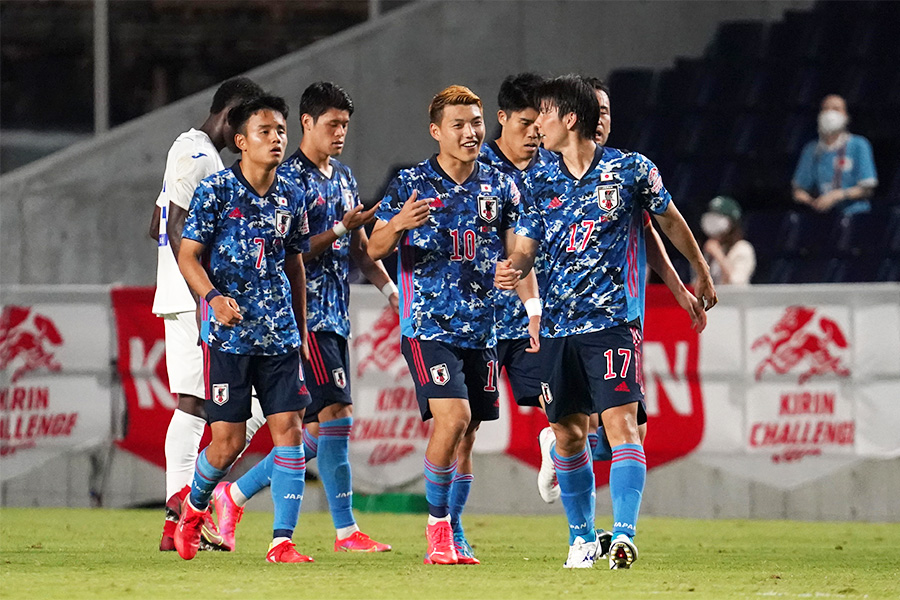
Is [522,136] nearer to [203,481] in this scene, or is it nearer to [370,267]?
[370,267]

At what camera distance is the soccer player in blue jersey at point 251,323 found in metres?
6.65

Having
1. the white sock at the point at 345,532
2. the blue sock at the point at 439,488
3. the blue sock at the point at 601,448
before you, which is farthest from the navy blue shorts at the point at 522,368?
the white sock at the point at 345,532

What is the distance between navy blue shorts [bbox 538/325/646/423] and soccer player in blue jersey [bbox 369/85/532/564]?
44 cm

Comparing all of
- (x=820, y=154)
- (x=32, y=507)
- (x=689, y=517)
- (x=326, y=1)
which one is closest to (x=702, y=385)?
(x=689, y=517)

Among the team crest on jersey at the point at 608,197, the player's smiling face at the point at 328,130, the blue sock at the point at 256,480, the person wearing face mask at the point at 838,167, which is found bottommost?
the blue sock at the point at 256,480

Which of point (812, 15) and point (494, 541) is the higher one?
point (812, 15)

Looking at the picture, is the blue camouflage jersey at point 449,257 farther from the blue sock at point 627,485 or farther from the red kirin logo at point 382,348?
the red kirin logo at point 382,348

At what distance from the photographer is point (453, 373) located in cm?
668

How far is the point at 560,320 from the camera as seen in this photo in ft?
20.9

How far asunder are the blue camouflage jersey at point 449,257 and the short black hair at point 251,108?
0.64 metres

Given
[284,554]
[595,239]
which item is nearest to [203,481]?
[284,554]

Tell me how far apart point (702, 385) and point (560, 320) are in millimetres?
4038

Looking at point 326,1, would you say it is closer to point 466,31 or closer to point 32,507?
point 466,31

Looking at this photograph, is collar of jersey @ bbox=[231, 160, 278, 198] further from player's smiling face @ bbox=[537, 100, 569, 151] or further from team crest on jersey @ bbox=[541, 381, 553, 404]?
team crest on jersey @ bbox=[541, 381, 553, 404]
